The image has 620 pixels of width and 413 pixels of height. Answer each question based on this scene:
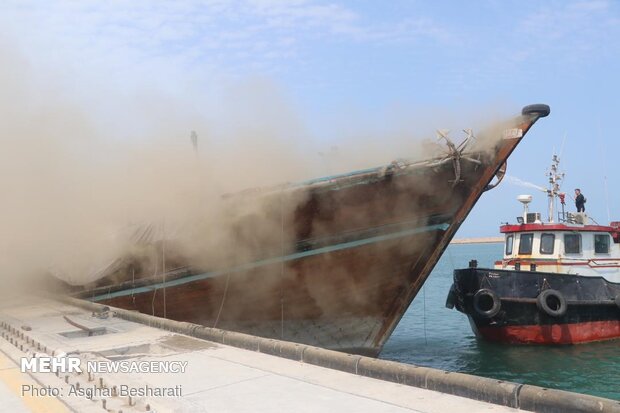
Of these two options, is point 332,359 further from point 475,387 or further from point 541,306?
point 541,306

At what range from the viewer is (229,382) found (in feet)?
17.8

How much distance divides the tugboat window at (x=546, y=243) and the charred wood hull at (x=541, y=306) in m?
1.51

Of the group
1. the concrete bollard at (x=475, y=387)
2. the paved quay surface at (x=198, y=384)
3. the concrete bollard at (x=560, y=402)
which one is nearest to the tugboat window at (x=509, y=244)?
the paved quay surface at (x=198, y=384)

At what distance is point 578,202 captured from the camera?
19.0 m

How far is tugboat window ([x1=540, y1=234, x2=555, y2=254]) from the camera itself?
57.2ft

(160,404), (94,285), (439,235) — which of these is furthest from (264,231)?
(160,404)

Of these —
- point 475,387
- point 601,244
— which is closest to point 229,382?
point 475,387

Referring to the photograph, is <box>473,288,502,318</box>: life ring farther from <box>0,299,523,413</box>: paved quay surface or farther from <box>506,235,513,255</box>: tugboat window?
<box>0,299,523,413</box>: paved quay surface

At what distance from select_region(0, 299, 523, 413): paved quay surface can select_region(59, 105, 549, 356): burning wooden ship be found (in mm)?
3971

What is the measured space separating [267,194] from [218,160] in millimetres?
3150

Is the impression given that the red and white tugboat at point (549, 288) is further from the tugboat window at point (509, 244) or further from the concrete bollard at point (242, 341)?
the concrete bollard at point (242, 341)

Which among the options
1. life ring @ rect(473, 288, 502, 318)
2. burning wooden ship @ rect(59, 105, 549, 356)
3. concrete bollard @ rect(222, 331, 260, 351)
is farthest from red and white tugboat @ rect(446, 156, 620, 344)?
concrete bollard @ rect(222, 331, 260, 351)

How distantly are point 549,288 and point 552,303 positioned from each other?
431 millimetres

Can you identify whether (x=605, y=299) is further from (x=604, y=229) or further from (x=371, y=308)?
(x=371, y=308)
